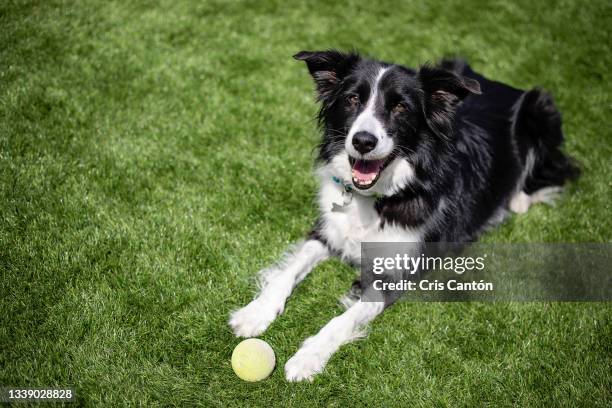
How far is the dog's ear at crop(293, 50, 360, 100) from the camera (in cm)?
362

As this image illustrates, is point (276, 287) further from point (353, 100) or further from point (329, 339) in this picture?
point (353, 100)

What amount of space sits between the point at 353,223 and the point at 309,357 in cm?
112

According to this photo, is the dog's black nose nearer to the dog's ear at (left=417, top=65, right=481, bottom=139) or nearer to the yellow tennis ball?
the dog's ear at (left=417, top=65, right=481, bottom=139)

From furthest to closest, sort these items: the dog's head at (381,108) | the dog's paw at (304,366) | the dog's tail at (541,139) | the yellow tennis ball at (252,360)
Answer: the dog's tail at (541,139) < the dog's head at (381,108) < the dog's paw at (304,366) < the yellow tennis ball at (252,360)

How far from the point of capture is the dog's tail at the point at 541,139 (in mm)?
4828

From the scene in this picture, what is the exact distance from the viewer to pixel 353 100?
362 centimetres

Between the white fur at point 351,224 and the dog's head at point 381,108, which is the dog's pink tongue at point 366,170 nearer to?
the dog's head at point 381,108

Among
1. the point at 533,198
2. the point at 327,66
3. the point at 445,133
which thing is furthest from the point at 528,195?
the point at 327,66

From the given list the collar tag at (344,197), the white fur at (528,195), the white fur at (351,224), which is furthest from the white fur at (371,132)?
the white fur at (528,195)

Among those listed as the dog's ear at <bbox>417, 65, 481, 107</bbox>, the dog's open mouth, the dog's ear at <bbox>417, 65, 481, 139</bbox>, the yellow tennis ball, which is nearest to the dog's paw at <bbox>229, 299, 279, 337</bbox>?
the yellow tennis ball

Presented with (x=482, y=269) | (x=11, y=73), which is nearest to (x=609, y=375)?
(x=482, y=269)

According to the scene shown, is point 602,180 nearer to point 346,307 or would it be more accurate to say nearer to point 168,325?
point 346,307

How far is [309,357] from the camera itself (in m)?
3.36

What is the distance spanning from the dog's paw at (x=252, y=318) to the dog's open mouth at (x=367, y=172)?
113 centimetres
